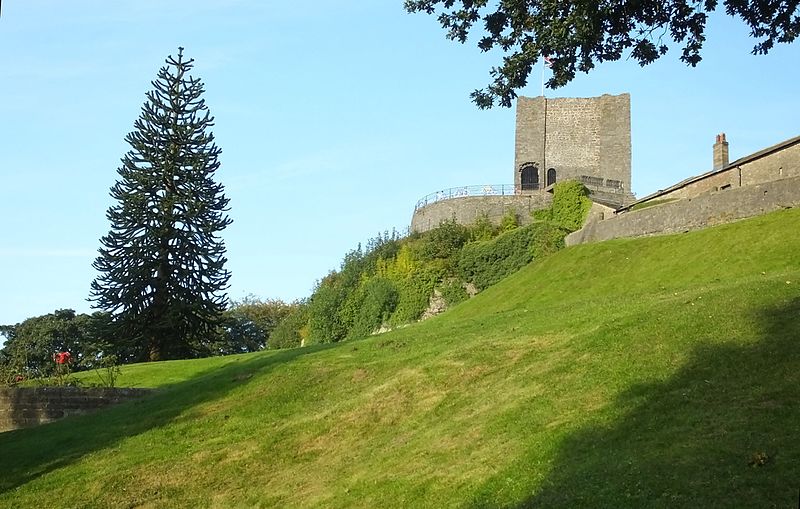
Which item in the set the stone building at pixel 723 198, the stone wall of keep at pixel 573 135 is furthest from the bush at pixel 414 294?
the stone wall of keep at pixel 573 135

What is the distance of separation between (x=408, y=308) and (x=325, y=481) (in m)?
30.8

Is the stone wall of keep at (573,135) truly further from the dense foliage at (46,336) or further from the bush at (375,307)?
the dense foliage at (46,336)

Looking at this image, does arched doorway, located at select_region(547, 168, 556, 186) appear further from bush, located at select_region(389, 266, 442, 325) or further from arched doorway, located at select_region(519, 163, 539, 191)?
bush, located at select_region(389, 266, 442, 325)

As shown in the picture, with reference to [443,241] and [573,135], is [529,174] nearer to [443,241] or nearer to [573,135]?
[573,135]

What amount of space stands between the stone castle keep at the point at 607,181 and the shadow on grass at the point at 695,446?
18.1 meters

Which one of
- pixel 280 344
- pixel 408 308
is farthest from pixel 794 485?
pixel 280 344

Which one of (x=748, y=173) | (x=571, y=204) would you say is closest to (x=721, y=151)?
(x=571, y=204)

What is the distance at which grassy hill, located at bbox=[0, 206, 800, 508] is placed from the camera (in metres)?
11.1

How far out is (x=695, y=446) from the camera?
11102mm

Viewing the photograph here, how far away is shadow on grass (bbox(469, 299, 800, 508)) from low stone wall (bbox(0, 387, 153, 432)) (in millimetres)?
16006

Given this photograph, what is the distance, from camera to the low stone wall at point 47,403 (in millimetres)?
25156

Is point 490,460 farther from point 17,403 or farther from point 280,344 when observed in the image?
point 280,344

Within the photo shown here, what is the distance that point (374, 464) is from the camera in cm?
1446

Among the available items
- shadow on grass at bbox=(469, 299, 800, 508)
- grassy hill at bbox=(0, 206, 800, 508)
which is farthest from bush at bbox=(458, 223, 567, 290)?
shadow on grass at bbox=(469, 299, 800, 508)
